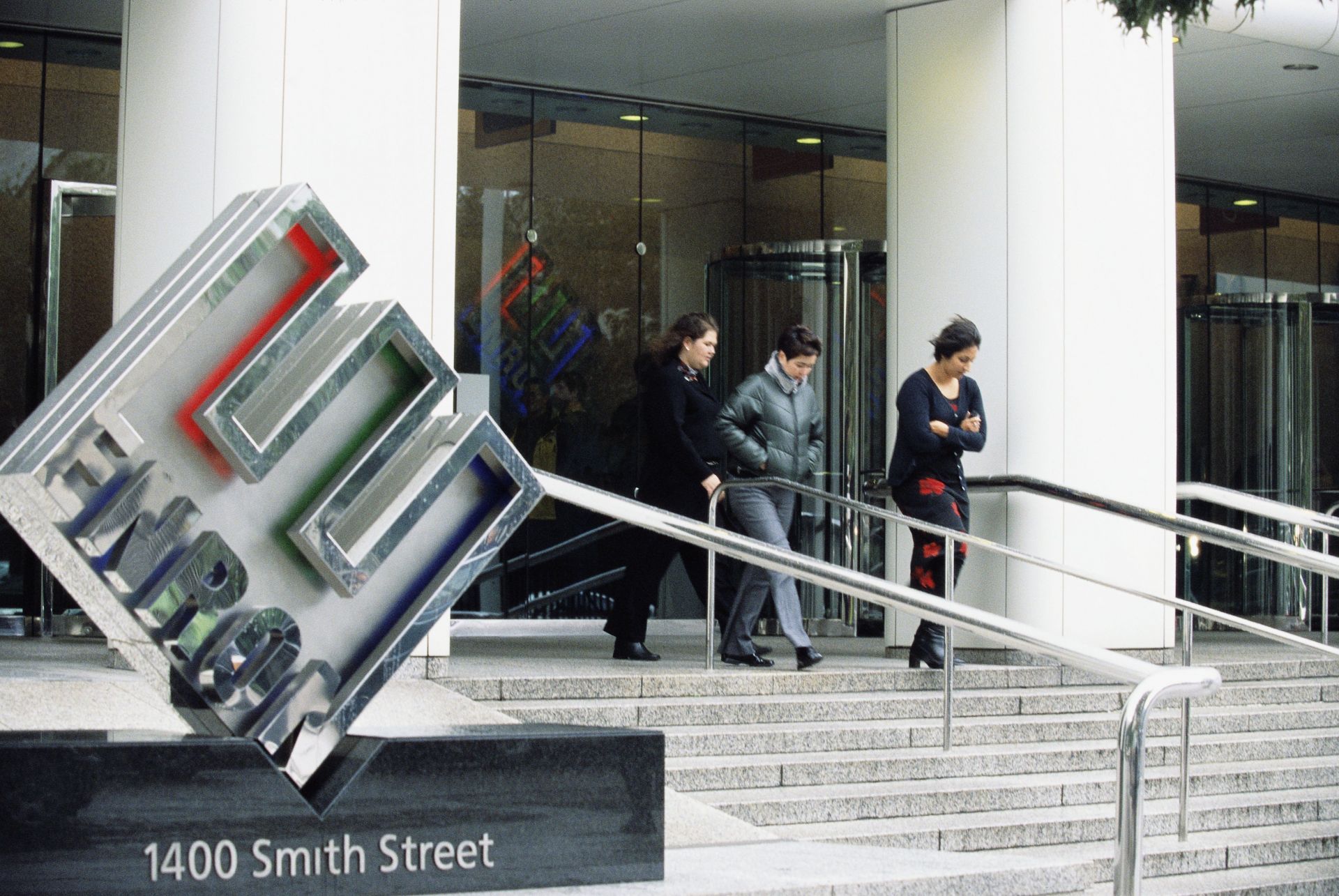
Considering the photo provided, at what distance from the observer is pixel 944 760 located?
7086 millimetres

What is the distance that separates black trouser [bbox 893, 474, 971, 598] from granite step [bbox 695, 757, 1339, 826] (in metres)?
1.52

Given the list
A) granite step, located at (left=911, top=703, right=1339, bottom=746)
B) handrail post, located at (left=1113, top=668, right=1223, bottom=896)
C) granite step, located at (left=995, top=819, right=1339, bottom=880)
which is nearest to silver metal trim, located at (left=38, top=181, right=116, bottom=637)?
granite step, located at (left=911, top=703, right=1339, bottom=746)

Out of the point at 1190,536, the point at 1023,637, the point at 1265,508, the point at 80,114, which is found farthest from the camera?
the point at 80,114

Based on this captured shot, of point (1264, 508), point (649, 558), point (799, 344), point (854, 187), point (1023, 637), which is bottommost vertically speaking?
point (1023, 637)

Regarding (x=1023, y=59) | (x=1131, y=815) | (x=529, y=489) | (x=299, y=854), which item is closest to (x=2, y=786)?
(x=299, y=854)

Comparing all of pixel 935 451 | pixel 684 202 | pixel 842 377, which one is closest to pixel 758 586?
pixel 935 451

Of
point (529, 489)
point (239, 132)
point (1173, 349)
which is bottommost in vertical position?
point (529, 489)

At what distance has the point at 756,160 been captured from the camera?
13.4m

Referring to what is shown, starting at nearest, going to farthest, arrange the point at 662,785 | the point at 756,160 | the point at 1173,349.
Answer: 1. the point at 662,785
2. the point at 1173,349
3. the point at 756,160

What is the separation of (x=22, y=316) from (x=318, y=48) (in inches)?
167

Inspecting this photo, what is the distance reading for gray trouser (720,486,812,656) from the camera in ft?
27.6

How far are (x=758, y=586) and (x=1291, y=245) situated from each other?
33.0 ft

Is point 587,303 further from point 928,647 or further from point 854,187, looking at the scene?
point 928,647

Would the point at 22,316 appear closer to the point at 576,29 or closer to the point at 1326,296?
the point at 576,29
